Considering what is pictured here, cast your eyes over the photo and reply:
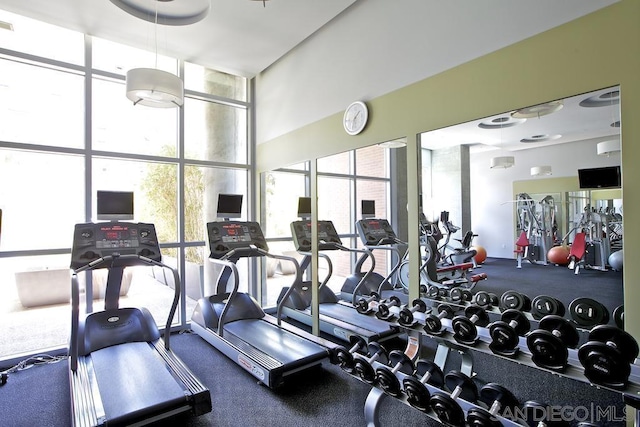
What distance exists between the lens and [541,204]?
2727mm

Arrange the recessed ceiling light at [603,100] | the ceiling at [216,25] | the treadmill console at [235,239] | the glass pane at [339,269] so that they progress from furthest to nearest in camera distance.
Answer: the glass pane at [339,269]
the treadmill console at [235,239]
the ceiling at [216,25]
the recessed ceiling light at [603,100]

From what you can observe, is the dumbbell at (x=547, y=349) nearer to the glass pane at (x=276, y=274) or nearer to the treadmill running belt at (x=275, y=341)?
the treadmill running belt at (x=275, y=341)

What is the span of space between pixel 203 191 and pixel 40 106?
215 cm

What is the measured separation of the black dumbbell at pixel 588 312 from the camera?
2215mm

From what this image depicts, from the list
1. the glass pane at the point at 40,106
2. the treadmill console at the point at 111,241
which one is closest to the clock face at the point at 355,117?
the treadmill console at the point at 111,241

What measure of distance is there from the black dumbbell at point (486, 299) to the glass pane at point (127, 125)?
4.24 meters

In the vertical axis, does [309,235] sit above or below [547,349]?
above

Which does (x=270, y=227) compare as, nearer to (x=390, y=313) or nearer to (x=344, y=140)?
(x=344, y=140)

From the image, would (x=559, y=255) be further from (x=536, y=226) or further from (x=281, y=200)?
(x=281, y=200)

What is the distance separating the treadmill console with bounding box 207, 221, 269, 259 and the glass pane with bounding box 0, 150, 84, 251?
1634mm

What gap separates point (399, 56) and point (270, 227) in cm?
311

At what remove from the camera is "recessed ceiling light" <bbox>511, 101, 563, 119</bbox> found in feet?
7.88

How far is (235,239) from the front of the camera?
4.32m

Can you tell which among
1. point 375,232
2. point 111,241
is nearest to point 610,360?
point 375,232
